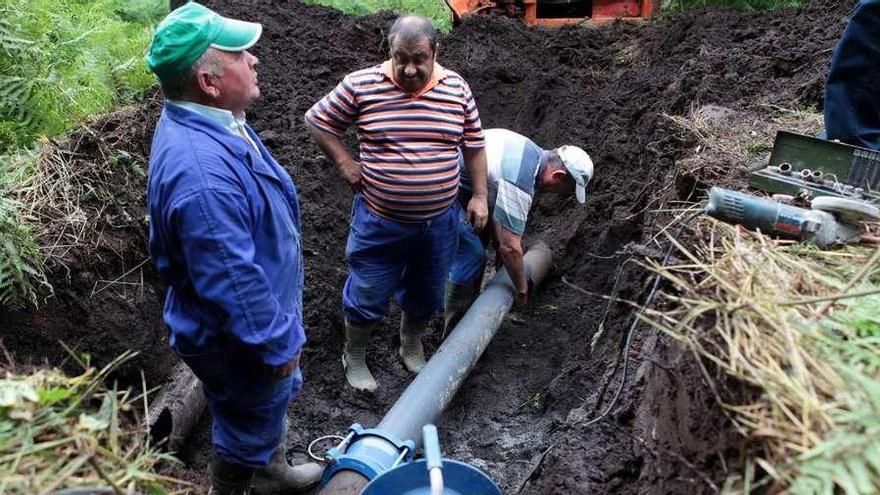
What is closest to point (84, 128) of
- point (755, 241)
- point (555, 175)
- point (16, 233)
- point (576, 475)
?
point (16, 233)

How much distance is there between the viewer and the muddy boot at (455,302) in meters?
5.56

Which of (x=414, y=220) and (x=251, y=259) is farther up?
(x=251, y=259)

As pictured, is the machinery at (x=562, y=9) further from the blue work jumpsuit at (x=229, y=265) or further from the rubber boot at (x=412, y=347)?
the blue work jumpsuit at (x=229, y=265)

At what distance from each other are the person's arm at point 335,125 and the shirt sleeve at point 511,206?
0.94 metres

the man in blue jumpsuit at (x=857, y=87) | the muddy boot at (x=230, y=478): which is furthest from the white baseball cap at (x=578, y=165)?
the muddy boot at (x=230, y=478)

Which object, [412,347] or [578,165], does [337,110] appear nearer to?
[578,165]

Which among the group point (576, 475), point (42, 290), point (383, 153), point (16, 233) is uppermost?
point (383, 153)

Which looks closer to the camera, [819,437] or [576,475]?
[819,437]

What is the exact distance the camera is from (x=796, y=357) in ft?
6.12

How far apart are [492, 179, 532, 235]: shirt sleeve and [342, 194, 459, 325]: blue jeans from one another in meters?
0.29

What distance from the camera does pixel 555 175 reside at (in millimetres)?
4938

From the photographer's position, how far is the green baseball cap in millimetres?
2682

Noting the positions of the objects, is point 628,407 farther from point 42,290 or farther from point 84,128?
point 84,128

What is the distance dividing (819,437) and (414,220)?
3.02 m
